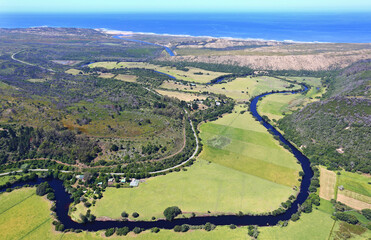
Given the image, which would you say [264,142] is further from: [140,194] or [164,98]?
[164,98]

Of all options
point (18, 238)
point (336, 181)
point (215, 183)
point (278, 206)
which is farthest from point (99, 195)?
point (336, 181)

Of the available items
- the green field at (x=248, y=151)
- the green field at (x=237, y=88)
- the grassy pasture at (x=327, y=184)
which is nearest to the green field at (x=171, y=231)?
the grassy pasture at (x=327, y=184)

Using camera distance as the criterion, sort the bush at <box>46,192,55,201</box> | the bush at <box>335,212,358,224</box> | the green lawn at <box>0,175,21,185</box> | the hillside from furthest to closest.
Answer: the hillside
the green lawn at <box>0,175,21,185</box>
the bush at <box>46,192,55,201</box>
the bush at <box>335,212,358,224</box>

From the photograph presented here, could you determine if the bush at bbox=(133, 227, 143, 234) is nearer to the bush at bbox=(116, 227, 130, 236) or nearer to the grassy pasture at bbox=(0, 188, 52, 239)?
the bush at bbox=(116, 227, 130, 236)

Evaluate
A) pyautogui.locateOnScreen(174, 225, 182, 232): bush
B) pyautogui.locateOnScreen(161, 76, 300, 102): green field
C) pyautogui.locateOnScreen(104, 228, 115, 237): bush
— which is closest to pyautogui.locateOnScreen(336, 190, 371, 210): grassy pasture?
pyautogui.locateOnScreen(174, 225, 182, 232): bush

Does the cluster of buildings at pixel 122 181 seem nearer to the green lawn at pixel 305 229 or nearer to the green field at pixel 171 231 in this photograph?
the green field at pixel 171 231
